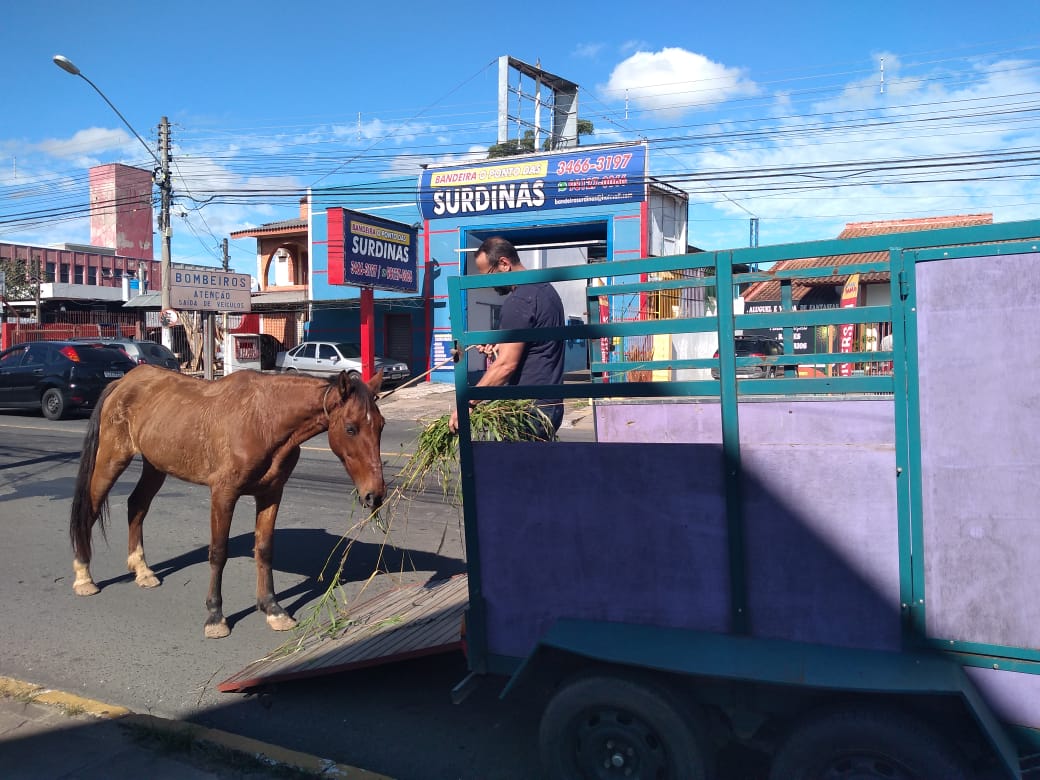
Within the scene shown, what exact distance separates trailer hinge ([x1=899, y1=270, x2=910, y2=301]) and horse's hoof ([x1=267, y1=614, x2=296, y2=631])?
413 cm

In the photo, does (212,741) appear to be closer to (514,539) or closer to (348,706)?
(348,706)

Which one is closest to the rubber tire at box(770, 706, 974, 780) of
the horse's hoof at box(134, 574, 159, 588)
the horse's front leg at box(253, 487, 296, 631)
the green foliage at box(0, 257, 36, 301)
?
the horse's front leg at box(253, 487, 296, 631)

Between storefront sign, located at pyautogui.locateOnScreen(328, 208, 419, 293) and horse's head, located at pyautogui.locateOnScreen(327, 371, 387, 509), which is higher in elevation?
storefront sign, located at pyautogui.locateOnScreen(328, 208, 419, 293)

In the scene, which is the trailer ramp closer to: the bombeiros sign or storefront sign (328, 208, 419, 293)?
the bombeiros sign

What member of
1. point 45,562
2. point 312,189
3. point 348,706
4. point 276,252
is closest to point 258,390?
point 348,706

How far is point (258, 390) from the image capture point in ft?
17.0

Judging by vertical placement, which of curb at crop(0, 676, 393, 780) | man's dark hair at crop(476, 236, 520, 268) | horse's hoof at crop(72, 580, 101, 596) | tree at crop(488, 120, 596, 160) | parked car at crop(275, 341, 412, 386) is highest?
tree at crop(488, 120, 596, 160)

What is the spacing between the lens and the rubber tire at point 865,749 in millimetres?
2523

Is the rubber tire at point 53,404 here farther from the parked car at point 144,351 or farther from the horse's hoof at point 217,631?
the horse's hoof at point 217,631

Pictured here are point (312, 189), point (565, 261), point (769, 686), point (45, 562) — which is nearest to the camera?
point (769, 686)

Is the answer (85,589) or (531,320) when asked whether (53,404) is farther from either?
(531,320)

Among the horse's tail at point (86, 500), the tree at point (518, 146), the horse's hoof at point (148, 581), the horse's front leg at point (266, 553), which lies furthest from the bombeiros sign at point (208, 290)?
the horse's front leg at point (266, 553)

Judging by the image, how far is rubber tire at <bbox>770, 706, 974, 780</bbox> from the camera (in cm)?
252

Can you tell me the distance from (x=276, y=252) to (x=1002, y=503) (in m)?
36.0
